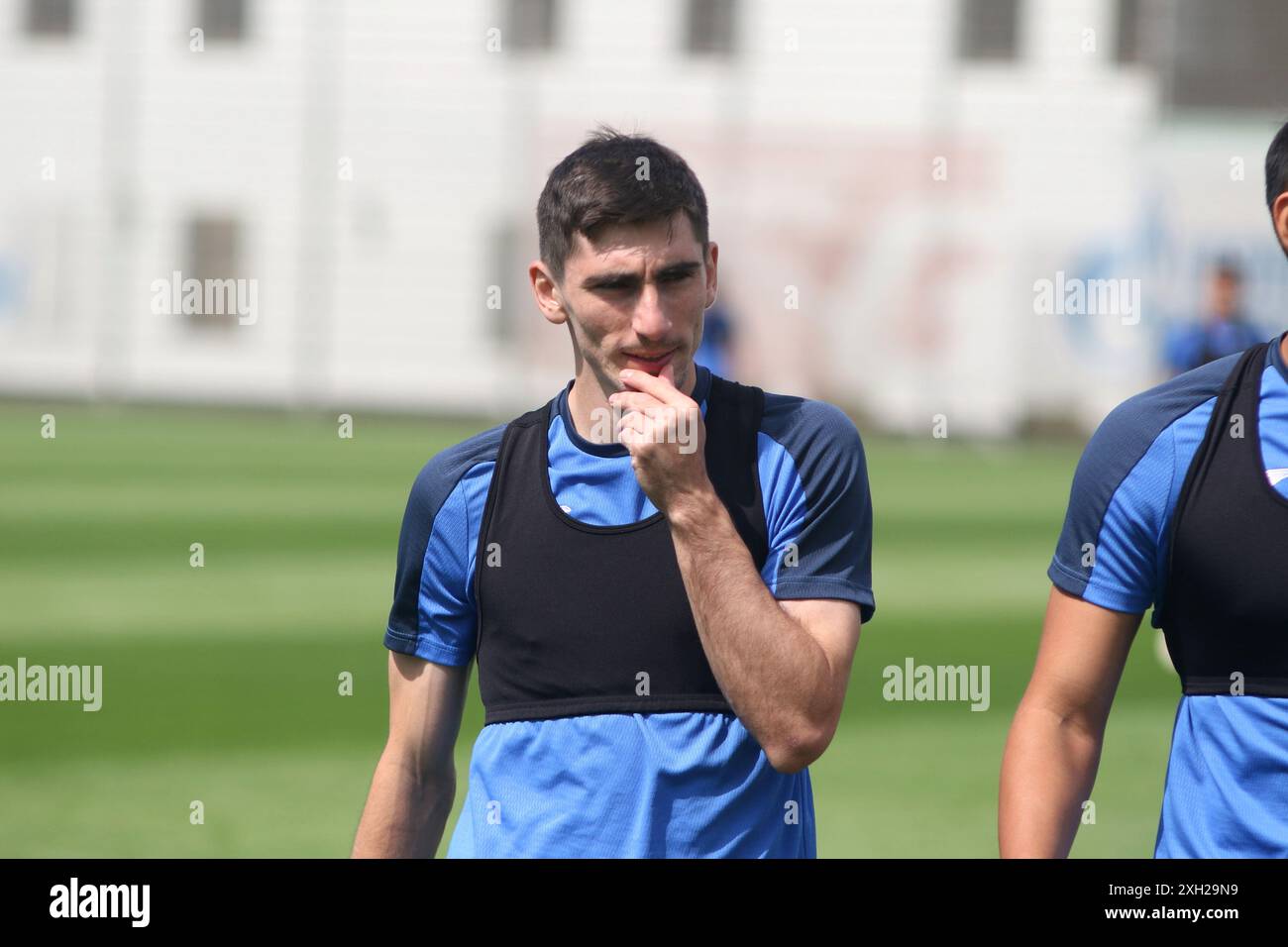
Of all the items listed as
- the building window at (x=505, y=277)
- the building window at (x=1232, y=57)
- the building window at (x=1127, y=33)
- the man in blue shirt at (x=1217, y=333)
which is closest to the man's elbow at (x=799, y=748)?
the man in blue shirt at (x=1217, y=333)

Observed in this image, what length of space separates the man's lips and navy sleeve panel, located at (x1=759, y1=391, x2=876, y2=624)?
0.23m

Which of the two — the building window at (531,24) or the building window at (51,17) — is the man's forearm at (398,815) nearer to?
the building window at (531,24)

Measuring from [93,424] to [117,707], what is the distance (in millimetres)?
22882

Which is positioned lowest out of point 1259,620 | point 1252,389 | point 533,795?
point 533,795

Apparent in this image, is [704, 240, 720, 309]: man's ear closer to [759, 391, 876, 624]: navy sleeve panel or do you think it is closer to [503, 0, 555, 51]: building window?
[759, 391, 876, 624]: navy sleeve panel

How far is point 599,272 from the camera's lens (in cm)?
294

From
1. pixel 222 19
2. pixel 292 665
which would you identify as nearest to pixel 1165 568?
pixel 292 665

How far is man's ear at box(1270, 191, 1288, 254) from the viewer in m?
2.81

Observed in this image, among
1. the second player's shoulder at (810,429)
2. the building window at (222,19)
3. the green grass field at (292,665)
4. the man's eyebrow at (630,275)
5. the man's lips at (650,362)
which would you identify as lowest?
the green grass field at (292,665)

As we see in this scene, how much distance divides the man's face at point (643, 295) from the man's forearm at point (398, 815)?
2.71 ft

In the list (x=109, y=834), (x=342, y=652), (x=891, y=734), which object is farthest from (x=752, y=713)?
(x=342, y=652)

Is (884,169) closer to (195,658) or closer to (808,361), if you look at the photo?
(808,361)

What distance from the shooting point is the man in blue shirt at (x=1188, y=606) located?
105 inches

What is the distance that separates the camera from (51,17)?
36.1 meters
